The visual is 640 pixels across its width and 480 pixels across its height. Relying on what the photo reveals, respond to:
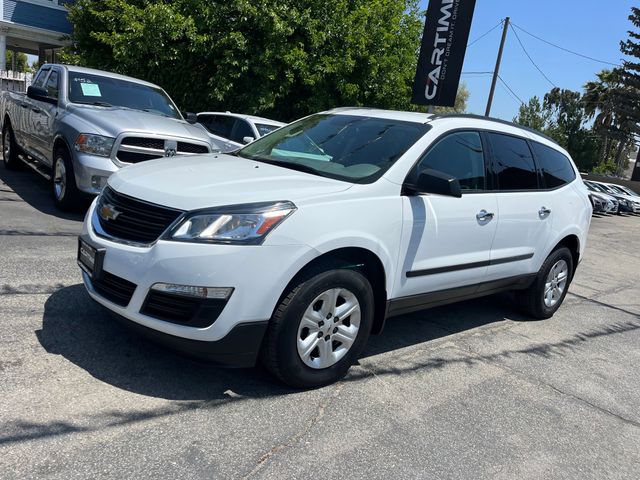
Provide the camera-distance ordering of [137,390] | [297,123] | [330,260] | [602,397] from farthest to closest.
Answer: [297,123]
[602,397]
[330,260]
[137,390]

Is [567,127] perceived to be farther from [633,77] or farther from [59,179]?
[59,179]

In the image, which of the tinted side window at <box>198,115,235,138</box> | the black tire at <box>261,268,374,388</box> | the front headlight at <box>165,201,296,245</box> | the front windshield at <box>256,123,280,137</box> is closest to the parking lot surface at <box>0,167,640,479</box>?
the black tire at <box>261,268,374,388</box>

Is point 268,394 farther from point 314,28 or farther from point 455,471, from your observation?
point 314,28

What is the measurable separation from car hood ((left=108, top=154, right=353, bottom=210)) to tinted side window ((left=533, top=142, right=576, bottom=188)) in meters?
2.63

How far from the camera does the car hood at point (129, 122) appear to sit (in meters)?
6.64

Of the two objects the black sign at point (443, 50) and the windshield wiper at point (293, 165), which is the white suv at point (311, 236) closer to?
the windshield wiper at point (293, 165)

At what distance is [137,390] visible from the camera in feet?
10.6

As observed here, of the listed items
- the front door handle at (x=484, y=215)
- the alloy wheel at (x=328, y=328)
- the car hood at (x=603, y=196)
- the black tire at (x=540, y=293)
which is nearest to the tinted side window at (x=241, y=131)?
the black tire at (x=540, y=293)

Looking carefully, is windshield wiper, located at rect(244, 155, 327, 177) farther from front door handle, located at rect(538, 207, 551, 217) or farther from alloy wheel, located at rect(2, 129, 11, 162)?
alloy wheel, located at rect(2, 129, 11, 162)

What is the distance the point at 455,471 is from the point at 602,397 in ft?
5.98

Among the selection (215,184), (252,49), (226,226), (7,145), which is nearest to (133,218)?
(215,184)

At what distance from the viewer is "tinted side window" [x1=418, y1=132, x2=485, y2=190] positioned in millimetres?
4184

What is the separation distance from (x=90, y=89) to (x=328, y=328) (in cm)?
590

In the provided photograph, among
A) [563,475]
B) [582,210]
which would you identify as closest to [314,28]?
[582,210]
